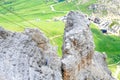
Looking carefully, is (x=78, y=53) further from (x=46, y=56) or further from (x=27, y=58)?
(x=27, y=58)

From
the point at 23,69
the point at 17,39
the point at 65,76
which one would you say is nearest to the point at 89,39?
the point at 65,76

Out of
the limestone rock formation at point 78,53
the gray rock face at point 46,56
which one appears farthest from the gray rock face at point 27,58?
the limestone rock formation at point 78,53

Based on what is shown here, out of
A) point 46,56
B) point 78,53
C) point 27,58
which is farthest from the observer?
point 78,53

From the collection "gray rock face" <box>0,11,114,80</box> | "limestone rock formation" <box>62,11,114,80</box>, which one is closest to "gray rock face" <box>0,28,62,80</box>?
"gray rock face" <box>0,11,114,80</box>

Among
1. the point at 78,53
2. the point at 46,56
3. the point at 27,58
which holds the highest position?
the point at 27,58

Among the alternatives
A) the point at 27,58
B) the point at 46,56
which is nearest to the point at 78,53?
the point at 46,56

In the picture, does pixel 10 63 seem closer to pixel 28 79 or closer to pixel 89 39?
pixel 28 79
